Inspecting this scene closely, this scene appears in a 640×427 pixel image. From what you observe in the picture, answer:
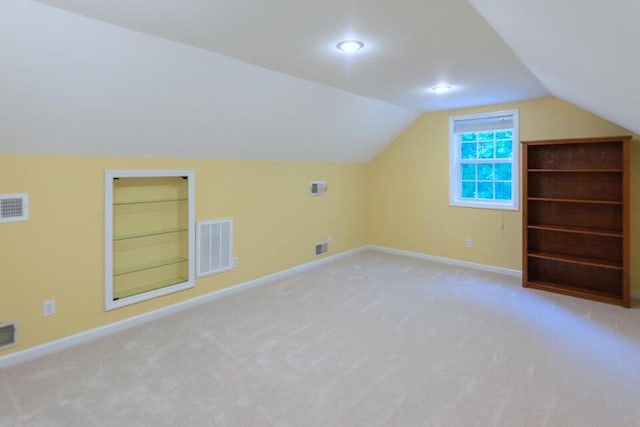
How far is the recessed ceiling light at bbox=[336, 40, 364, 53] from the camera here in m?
2.42

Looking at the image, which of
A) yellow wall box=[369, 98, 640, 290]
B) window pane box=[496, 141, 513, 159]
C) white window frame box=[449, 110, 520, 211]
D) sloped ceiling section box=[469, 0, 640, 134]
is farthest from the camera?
window pane box=[496, 141, 513, 159]

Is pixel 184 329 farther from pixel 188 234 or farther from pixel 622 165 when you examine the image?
pixel 622 165

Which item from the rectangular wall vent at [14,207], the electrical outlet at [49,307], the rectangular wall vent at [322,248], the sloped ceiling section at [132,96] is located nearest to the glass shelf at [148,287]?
the electrical outlet at [49,307]

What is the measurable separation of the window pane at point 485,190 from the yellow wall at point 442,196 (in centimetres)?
22

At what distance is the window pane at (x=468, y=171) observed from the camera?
4.98 meters

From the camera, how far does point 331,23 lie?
83.2 inches

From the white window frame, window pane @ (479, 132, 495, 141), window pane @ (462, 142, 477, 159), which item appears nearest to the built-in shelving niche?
the white window frame

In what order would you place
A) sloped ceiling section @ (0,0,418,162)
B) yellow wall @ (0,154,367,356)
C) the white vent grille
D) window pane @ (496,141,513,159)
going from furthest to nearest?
window pane @ (496,141,513,159) → the white vent grille → yellow wall @ (0,154,367,356) → sloped ceiling section @ (0,0,418,162)

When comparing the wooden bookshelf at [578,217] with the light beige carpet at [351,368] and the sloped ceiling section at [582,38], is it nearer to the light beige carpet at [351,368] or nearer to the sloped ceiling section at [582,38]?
the light beige carpet at [351,368]

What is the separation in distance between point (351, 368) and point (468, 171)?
11.6ft

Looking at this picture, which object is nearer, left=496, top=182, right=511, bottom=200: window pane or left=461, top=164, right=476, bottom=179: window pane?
left=496, top=182, right=511, bottom=200: window pane

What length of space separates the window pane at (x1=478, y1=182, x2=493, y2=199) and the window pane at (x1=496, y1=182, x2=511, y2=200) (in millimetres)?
93

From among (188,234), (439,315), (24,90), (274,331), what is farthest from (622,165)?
(24,90)

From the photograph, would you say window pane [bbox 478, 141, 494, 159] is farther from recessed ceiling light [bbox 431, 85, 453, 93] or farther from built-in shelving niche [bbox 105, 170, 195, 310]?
built-in shelving niche [bbox 105, 170, 195, 310]
